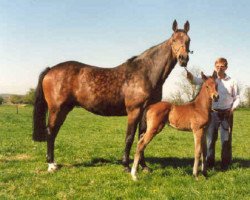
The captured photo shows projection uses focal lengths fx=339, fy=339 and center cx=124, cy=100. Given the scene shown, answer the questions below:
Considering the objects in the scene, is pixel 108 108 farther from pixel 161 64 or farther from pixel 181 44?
pixel 181 44

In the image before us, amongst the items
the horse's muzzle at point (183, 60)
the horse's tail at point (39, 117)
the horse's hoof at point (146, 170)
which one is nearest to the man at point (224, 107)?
the horse's muzzle at point (183, 60)

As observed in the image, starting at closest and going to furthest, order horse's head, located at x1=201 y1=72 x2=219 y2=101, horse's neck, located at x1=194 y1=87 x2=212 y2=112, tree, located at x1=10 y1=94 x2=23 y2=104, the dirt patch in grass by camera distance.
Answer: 1. horse's head, located at x1=201 y1=72 x2=219 y2=101
2. horse's neck, located at x1=194 y1=87 x2=212 y2=112
3. the dirt patch in grass
4. tree, located at x1=10 y1=94 x2=23 y2=104

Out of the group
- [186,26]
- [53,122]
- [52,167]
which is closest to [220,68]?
[186,26]

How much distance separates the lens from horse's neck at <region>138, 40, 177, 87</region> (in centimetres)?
824

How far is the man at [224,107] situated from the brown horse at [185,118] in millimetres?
848

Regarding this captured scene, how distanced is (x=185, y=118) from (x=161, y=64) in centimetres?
158

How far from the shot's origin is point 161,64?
827 centimetres

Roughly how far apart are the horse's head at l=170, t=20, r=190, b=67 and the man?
61 centimetres

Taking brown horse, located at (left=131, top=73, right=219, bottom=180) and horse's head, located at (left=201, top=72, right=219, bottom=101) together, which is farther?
brown horse, located at (left=131, top=73, right=219, bottom=180)

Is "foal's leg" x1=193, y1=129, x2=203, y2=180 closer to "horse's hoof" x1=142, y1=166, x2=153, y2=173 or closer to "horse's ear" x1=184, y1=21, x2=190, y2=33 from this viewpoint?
"horse's hoof" x1=142, y1=166, x2=153, y2=173

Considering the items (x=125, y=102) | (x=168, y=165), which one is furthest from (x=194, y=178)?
(x=125, y=102)

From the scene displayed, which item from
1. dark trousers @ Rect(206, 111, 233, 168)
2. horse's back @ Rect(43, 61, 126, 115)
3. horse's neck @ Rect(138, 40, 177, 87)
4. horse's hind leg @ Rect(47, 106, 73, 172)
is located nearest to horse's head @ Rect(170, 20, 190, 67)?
Answer: horse's neck @ Rect(138, 40, 177, 87)

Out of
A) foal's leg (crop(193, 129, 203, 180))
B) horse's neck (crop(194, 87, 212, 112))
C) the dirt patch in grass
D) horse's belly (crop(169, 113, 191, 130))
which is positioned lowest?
the dirt patch in grass

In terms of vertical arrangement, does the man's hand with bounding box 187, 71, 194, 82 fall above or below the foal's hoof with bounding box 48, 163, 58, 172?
above
